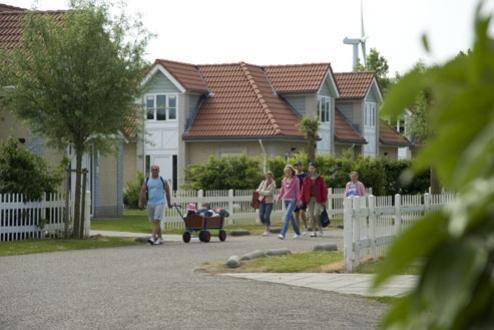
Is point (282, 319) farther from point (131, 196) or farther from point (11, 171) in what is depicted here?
point (131, 196)

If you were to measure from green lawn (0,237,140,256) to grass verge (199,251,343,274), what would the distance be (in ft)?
17.6

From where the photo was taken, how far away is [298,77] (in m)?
62.4

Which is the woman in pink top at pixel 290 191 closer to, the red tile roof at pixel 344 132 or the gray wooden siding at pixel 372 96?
the red tile roof at pixel 344 132

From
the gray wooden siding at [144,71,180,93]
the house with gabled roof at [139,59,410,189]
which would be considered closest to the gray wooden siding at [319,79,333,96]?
the house with gabled roof at [139,59,410,189]

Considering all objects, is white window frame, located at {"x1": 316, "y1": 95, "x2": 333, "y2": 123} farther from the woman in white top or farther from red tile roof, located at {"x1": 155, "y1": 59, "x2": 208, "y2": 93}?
the woman in white top

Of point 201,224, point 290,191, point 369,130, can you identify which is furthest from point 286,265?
point 369,130

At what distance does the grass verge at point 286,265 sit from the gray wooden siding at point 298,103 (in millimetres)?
39420

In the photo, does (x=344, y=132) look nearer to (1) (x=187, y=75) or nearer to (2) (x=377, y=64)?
(1) (x=187, y=75)

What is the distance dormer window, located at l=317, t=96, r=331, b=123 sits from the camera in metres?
62.6

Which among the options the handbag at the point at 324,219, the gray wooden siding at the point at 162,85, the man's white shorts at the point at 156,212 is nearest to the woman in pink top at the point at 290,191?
the handbag at the point at 324,219

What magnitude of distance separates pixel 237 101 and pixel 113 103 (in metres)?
30.8

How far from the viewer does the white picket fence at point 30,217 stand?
28.8 m

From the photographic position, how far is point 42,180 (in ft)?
98.7

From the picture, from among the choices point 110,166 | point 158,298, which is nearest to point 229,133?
point 110,166
